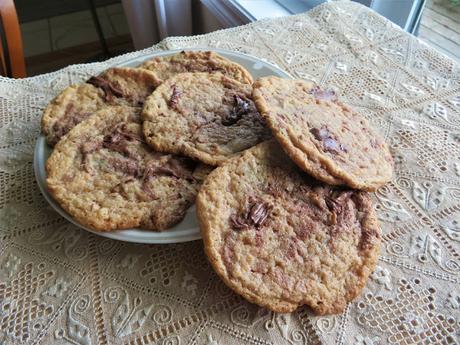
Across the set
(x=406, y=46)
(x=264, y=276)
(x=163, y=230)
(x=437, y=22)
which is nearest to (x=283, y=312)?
(x=264, y=276)

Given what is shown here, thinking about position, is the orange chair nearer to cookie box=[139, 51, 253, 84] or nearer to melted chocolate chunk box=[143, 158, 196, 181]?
cookie box=[139, 51, 253, 84]

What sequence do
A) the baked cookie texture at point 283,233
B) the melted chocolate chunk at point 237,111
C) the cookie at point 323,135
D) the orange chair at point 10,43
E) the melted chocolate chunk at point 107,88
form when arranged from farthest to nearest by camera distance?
the orange chair at point 10,43 < the melted chocolate chunk at point 107,88 < the melted chocolate chunk at point 237,111 < the cookie at point 323,135 < the baked cookie texture at point 283,233

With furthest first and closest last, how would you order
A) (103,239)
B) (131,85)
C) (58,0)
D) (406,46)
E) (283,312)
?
(58,0) → (406,46) → (131,85) → (103,239) → (283,312)

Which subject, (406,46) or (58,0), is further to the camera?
(58,0)

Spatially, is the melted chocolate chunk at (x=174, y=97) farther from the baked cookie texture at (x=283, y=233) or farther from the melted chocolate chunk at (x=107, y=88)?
the baked cookie texture at (x=283, y=233)

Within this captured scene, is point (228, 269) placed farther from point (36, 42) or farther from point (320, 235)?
point (36, 42)

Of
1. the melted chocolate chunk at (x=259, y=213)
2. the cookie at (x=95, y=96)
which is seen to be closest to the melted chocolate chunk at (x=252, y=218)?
the melted chocolate chunk at (x=259, y=213)

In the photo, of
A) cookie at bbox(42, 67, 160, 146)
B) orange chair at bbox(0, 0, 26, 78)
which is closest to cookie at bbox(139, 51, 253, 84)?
cookie at bbox(42, 67, 160, 146)
